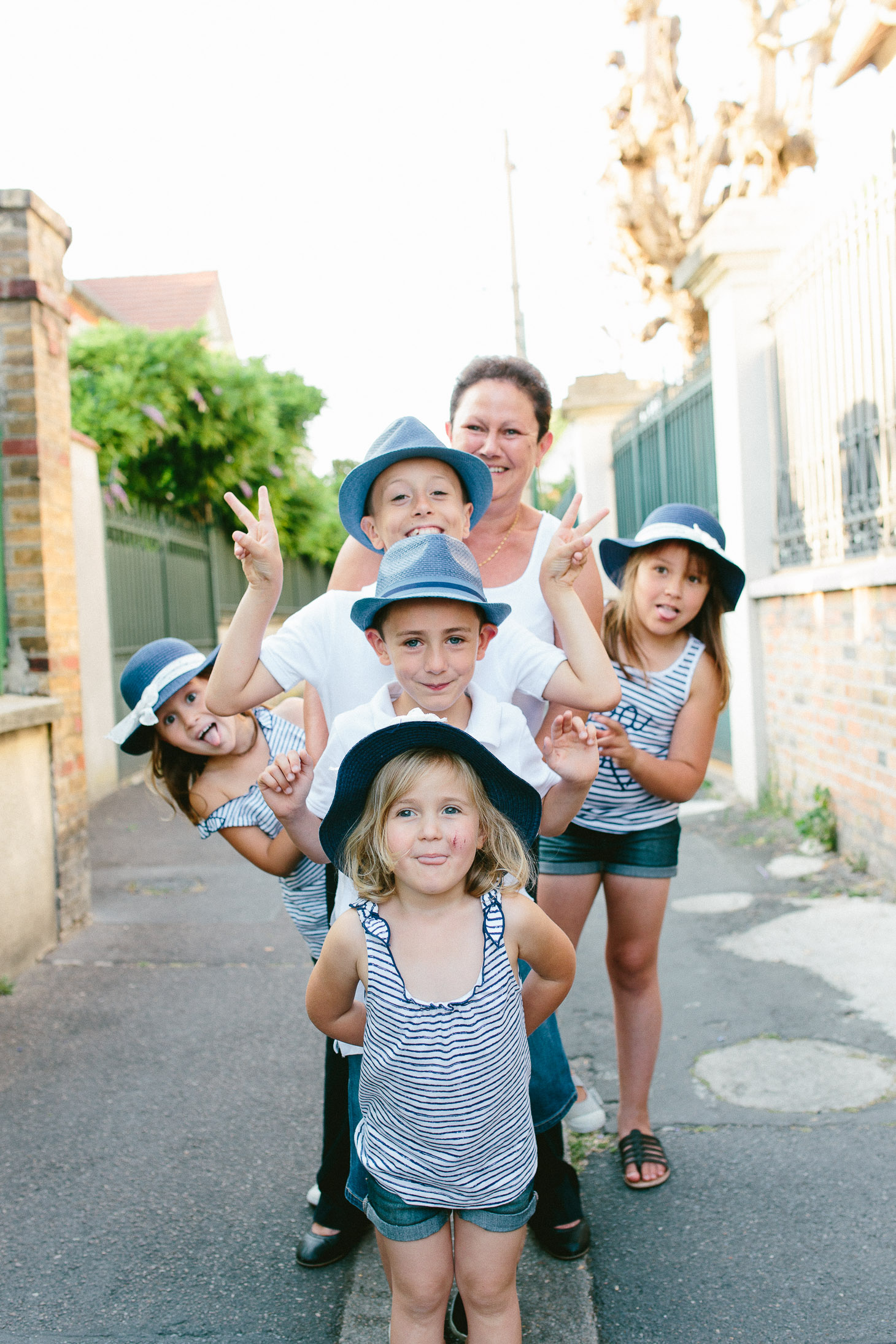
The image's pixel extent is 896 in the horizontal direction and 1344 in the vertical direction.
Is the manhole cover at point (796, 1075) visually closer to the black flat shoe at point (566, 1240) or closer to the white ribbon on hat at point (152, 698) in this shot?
the black flat shoe at point (566, 1240)

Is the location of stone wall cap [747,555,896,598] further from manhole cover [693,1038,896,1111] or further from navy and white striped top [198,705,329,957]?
navy and white striped top [198,705,329,957]

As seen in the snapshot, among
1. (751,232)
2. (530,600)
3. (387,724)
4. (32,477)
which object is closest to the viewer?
(387,724)

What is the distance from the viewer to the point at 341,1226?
102 inches

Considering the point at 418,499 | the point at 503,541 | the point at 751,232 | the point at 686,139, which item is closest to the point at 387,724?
the point at 418,499

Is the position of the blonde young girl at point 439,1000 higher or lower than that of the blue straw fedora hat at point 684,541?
lower

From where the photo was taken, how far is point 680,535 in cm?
279

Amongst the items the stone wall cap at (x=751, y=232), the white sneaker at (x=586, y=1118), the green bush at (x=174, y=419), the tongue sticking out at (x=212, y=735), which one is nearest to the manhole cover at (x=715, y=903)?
the white sneaker at (x=586, y=1118)

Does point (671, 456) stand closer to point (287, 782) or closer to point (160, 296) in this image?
point (287, 782)

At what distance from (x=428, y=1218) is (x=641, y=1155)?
1.12 meters

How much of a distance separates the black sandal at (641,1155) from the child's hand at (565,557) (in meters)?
1.58

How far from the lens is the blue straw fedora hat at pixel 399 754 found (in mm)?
1838

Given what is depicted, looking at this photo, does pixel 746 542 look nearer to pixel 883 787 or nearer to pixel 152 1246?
pixel 883 787

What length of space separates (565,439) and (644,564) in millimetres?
11126

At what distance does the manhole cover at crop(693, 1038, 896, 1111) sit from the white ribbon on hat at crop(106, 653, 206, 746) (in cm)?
200
